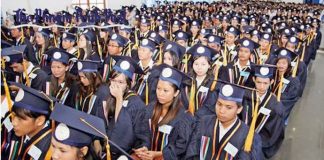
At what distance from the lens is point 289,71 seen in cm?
491

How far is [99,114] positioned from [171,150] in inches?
31.6

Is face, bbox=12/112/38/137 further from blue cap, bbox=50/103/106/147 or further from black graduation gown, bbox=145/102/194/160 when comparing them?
black graduation gown, bbox=145/102/194/160

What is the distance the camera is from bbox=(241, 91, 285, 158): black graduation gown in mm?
3428

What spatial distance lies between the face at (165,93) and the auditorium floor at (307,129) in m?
2.18

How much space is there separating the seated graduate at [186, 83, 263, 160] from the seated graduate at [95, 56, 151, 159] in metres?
0.53

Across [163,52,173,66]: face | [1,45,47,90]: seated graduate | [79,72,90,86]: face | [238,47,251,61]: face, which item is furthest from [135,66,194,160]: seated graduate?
[238,47,251,61]: face

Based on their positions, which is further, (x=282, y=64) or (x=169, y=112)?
(x=282, y=64)

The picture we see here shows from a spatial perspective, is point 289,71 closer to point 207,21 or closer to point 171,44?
point 171,44

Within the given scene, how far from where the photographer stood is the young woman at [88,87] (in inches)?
137

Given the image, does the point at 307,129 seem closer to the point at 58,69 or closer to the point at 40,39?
the point at 58,69

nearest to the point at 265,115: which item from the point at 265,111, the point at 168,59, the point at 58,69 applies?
the point at 265,111

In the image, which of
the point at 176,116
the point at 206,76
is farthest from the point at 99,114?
the point at 206,76

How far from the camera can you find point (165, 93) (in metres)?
2.88

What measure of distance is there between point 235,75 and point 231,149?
Result: 2142mm
